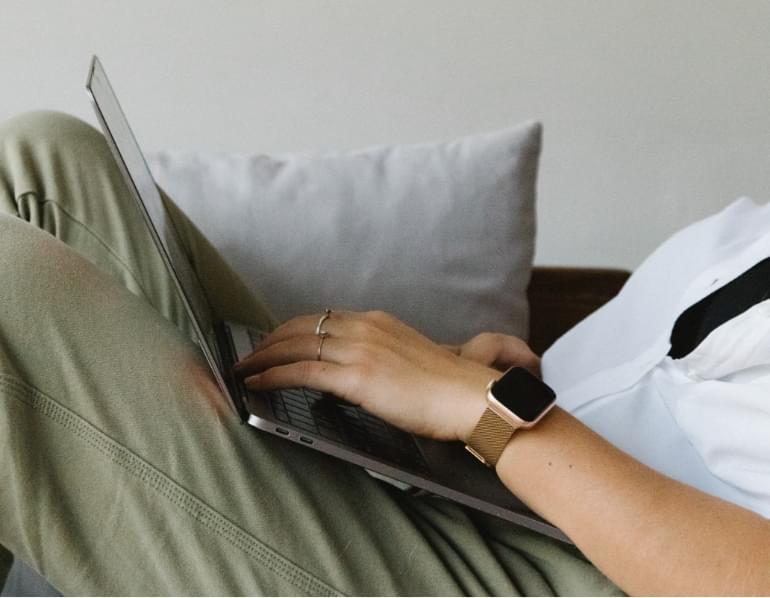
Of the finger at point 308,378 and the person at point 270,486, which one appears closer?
the person at point 270,486

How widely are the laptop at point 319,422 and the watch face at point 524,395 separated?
0.07 meters

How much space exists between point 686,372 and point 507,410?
0.24m

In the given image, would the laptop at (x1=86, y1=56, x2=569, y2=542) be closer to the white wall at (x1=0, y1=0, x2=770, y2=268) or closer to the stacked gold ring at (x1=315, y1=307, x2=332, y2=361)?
the stacked gold ring at (x1=315, y1=307, x2=332, y2=361)

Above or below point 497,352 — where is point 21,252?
above

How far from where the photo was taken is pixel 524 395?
719mm

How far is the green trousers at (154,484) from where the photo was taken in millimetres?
645

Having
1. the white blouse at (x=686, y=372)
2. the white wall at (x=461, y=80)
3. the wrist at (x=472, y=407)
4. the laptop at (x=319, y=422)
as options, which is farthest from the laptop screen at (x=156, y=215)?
the white wall at (x=461, y=80)

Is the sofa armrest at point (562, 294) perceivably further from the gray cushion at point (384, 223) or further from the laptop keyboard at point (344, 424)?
the laptop keyboard at point (344, 424)

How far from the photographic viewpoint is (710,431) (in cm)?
80

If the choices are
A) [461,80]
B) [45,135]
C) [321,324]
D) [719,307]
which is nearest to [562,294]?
[461,80]

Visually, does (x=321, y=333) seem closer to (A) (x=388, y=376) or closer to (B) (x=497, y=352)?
(A) (x=388, y=376)

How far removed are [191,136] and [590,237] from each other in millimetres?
733

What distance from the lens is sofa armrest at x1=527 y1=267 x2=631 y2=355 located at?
58.7 inches

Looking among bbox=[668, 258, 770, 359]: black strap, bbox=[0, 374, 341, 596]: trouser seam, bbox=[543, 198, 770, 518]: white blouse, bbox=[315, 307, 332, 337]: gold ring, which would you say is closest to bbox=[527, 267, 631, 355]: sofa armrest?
bbox=[543, 198, 770, 518]: white blouse
